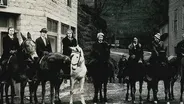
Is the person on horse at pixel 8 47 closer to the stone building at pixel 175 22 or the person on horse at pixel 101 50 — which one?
the person on horse at pixel 101 50

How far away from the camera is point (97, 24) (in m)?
34.8

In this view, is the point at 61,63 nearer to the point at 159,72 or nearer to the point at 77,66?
the point at 77,66

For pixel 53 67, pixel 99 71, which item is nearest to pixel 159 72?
pixel 99 71

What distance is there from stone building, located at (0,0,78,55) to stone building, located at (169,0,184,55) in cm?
1066

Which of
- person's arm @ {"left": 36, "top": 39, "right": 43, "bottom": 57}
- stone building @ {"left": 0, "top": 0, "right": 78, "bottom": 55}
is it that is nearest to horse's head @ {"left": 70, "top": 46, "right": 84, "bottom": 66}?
person's arm @ {"left": 36, "top": 39, "right": 43, "bottom": 57}

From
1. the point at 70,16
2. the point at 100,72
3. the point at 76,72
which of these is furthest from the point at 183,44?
the point at 70,16

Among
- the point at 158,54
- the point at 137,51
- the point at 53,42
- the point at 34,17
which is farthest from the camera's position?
the point at 53,42

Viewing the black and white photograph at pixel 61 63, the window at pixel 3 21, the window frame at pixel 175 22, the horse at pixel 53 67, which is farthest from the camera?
the window frame at pixel 175 22

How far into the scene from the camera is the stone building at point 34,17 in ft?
52.8

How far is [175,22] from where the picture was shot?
30594mm

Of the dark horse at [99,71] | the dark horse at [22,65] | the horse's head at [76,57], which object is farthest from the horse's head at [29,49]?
the dark horse at [99,71]

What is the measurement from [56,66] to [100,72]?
1.83 m

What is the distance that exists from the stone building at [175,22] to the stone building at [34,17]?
420 inches

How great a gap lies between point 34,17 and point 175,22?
53.8ft
